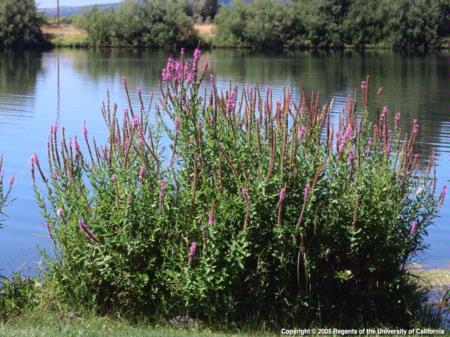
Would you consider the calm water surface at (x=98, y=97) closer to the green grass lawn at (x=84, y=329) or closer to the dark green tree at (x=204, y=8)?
the green grass lawn at (x=84, y=329)

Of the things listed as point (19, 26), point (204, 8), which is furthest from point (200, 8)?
point (19, 26)

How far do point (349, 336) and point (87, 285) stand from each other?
115 inches

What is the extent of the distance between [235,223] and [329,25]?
4673 inches

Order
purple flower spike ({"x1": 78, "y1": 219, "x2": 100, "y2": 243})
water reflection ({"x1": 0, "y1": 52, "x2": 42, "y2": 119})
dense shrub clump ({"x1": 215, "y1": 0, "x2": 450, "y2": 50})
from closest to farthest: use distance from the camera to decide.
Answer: purple flower spike ({"x1": 78, "y1": 219, "x2": 100, "y2": 243}) < water reflection ({"x1": 0, "y1": 52, "x2": 42, "y2": 119}) < dense shrub clump ({"x1": 215, "y1": 0, "x2": 450, "y2": 50})

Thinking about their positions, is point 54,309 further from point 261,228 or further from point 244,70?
point 244,70

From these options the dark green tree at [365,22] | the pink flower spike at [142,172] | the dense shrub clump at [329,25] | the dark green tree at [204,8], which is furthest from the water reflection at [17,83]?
the dark green tree at [204,8]

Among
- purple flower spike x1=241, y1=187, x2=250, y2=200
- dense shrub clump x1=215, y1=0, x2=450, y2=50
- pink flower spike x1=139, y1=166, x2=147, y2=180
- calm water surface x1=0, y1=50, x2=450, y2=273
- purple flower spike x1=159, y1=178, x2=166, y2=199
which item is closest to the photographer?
purple flower spike x1=241, y1=187, x2=250, y2=200

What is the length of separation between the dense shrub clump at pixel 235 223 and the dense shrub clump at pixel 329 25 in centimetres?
11211

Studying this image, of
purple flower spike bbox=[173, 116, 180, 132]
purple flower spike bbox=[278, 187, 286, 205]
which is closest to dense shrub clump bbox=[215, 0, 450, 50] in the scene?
purple flower spike bbox=[173, 116, 180, 132]

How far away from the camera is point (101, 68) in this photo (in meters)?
68.2

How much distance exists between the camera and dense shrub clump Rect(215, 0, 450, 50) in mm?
115938

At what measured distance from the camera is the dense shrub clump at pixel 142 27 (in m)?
116

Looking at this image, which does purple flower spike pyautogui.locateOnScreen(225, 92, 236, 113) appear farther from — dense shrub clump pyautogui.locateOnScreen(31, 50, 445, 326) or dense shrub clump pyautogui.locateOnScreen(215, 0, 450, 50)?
dense shrub clump pyautogui.locateOnScreen(215, 0, 450, 50)

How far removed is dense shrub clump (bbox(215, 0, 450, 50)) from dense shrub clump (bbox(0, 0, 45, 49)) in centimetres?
3062
